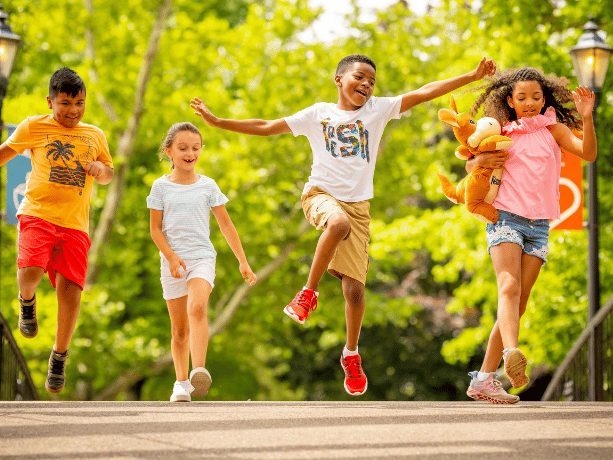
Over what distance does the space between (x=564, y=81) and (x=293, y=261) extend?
59.7 ft

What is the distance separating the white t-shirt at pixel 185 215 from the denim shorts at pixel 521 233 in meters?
1.77

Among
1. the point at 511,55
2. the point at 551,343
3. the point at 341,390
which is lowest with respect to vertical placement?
the point at 341,390

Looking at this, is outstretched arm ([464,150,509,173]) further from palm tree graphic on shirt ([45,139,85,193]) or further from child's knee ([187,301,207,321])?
palm tree graphic on shirt ([45,139,85,193])

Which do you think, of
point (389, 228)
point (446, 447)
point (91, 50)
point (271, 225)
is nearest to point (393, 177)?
point (271, 225)

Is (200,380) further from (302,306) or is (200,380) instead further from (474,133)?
(474,133)

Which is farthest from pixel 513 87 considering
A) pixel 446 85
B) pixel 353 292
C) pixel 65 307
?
pixel 65 307

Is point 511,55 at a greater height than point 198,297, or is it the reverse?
point 511,55

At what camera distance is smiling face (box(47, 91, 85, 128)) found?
7.09m

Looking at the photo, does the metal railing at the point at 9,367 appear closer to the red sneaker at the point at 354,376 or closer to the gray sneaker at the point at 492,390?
the red sneaker at the point at 354,376

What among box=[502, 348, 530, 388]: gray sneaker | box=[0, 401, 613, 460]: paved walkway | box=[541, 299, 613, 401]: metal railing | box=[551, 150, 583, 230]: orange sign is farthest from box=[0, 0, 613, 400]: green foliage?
box=[0, 401, 613, 460]: paved walkway

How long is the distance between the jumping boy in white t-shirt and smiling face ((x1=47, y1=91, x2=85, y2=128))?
2.39ft

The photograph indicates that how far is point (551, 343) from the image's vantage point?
49.3 feet

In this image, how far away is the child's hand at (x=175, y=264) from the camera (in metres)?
7.07

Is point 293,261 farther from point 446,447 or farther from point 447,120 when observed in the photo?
point 446,447
